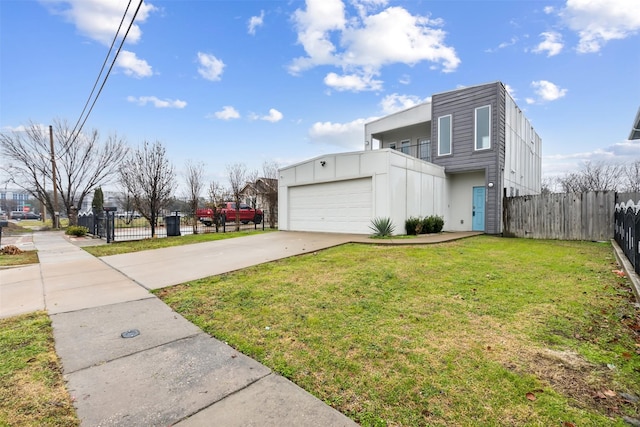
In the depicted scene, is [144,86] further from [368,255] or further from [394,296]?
[394,296]

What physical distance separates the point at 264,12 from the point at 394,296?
386 inches

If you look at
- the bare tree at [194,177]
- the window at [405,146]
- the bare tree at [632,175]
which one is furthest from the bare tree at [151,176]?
the bare tree at [632,175]

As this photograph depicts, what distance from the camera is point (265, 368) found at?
2480 mm

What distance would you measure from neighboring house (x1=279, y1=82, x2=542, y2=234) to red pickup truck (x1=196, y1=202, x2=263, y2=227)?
3.66 m

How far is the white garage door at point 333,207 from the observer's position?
12042mm

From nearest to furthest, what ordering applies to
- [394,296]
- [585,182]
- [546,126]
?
[394,296] → [546,126] → [585,182]

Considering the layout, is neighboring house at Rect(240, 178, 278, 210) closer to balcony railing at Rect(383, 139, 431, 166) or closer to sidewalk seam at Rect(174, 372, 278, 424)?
balcony railing at Rect(383, 139, 431, 166)

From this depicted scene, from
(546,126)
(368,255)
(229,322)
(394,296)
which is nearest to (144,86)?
(368,255)

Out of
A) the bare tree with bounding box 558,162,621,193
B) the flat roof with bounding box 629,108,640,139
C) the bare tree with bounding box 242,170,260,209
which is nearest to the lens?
the flat roof with bounding box 629,108,640,139

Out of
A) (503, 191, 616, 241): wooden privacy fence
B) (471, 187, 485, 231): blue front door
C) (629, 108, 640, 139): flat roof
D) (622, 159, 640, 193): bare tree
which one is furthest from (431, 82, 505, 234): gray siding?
(622, 159, 640, 193): bare tree

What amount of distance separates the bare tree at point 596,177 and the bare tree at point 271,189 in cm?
2536

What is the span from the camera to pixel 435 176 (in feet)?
45.2

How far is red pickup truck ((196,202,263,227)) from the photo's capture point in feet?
53.1

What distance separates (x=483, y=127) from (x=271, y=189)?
13.4 metres
